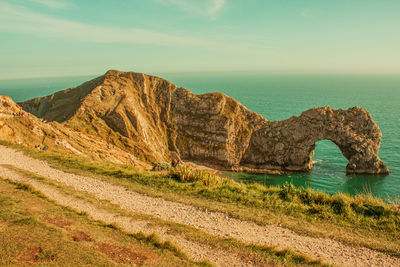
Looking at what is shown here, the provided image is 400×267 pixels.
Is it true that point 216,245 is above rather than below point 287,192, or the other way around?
below

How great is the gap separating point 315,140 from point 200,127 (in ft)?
117

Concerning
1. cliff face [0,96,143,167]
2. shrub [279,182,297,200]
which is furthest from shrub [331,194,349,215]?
cliff face [0,96,143,167]

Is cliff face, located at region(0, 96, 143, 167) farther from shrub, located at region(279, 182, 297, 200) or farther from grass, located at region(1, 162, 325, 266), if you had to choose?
shrub, located at region(279, 182, 297, 200)

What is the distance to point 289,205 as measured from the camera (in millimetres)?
15859

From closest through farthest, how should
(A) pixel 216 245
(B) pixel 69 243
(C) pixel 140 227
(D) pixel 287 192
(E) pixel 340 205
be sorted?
(B) pixel 69 243
(A) pixel 216 245
(C) pixel 140 227
(E) pixel 340 205
(D) pixel 287 192

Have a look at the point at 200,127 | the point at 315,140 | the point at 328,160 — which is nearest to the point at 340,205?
the point at 315,140

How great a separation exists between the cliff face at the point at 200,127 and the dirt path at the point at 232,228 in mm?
49554

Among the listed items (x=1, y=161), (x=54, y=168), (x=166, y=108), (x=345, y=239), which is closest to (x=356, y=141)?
(x=166, y=108)

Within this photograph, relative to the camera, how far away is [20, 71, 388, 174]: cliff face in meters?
68.4

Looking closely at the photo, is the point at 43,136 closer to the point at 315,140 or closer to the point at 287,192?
the point at 287,192

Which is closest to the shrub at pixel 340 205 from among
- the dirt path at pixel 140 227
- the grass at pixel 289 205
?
the grass at pixel 289 205

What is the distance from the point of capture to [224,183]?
784 inches

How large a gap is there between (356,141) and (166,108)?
59.6 metres

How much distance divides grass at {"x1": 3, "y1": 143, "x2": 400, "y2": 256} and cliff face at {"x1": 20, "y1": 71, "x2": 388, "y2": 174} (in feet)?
160
